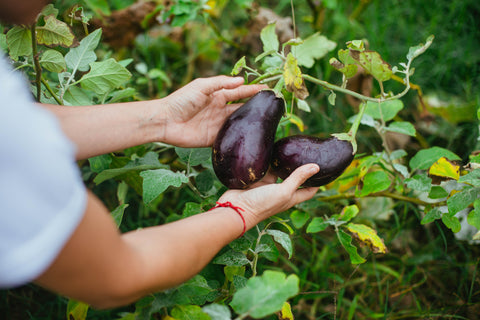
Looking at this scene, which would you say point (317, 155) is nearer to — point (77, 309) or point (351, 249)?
point (351, 249)

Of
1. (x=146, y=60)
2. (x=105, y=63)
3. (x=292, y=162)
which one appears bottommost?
(x=146, y=60)

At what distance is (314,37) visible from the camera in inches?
58.2

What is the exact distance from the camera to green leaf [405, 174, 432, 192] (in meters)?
1.37

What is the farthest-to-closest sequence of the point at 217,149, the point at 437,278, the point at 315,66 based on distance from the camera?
the point at 315,66 < the point at 437,278 < the point at 217,149

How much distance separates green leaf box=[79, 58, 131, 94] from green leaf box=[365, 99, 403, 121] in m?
0.98

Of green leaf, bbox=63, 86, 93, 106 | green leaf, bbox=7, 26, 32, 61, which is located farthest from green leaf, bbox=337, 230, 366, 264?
green leaf, bbox=7, 26, 32, 61

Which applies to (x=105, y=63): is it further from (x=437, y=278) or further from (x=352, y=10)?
(x=352, y=10)

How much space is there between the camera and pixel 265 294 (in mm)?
875

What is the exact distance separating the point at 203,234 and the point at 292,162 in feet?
1.51

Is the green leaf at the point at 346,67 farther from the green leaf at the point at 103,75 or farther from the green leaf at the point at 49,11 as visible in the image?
the green leaf at the point at 49,11

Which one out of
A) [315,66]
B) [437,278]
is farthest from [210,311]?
[315,66]

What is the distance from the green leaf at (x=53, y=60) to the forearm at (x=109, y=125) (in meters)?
0.15

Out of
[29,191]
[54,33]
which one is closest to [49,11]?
[54,33]

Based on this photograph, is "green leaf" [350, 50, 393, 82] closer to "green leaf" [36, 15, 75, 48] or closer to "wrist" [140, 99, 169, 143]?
"wrist" [140, 99, 169, 143]
